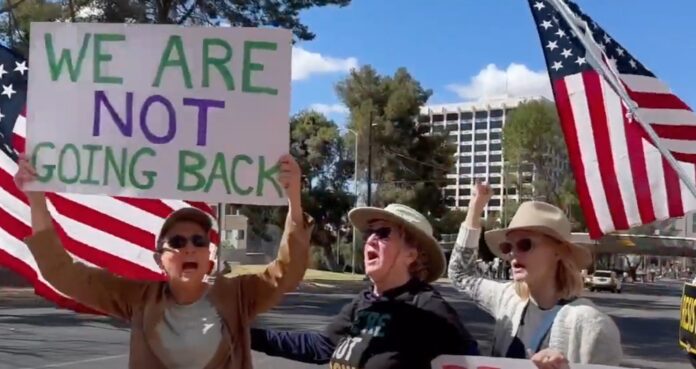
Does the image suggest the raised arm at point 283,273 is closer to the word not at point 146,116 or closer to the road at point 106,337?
the word not at point 146,116

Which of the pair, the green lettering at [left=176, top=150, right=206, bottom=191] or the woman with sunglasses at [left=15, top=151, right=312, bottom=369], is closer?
the woman with sunglasses at [left=15, top=151, right=312, bottom=369]

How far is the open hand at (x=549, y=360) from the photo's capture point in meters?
3.12

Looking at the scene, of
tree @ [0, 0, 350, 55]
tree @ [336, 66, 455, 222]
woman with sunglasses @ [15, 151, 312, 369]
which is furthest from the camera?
tree @ [336, 66, 455, 222]

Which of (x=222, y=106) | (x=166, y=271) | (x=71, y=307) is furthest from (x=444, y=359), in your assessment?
(x=71, y=307)

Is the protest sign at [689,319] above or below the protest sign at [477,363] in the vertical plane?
below

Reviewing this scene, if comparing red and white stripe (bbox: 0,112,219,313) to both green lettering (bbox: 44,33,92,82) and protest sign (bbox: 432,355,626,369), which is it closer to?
green lettering (bbox: 44,33,92,82)

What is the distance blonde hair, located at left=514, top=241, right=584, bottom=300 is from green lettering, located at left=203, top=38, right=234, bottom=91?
1.41 meters

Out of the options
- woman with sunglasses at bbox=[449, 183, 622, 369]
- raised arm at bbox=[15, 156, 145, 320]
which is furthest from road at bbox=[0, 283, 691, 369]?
raised arm at bbox=[15, 156, 145, 320]

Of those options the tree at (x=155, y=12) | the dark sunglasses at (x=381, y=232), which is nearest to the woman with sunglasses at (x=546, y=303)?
the dark sunglasses at (x=381, y=232)

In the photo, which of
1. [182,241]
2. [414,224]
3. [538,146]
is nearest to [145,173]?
[182,241]

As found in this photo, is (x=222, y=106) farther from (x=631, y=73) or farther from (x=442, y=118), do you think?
(x=442, y=118)

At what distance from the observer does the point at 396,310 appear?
3.41m

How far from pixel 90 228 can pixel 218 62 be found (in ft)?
5.68

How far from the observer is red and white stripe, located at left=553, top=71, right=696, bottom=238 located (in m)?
5.51
